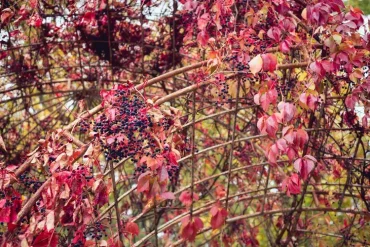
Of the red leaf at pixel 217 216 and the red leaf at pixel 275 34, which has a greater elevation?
the red leaf at pixel 275 34

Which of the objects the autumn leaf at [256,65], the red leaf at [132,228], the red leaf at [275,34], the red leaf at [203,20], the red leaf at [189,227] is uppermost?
the red leaf at [203,20]

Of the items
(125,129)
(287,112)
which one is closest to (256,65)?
(287,112)

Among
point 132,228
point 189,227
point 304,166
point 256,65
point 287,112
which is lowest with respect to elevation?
point 189,227

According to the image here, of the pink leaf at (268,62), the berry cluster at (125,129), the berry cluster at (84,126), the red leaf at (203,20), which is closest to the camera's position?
the berry cluster at (125,129)

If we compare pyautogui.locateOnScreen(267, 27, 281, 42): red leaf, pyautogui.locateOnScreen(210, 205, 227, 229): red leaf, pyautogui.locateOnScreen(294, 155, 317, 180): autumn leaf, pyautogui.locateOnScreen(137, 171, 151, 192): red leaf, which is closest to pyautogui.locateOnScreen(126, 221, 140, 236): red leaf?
pyautogui.locateOnScreen(137, 171, 151, 192): red leaf

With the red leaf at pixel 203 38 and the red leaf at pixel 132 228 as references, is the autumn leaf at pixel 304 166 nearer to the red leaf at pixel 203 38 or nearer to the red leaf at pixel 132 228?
the red leaf at pixel 132 228

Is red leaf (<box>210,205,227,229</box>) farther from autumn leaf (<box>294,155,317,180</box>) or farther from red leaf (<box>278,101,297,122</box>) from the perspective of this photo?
red leaf (<box>278,101,297,122</box>)

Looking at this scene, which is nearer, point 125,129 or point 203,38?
point 125,129

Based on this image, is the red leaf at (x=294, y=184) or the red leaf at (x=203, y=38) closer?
the red leaf at (x=294, y=184)

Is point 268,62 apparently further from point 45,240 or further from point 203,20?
point 45,240

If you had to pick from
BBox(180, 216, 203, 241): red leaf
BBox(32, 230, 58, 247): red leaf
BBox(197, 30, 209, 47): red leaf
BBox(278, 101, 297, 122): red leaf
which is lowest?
BBox(180, 216, 203, 241): red leaf

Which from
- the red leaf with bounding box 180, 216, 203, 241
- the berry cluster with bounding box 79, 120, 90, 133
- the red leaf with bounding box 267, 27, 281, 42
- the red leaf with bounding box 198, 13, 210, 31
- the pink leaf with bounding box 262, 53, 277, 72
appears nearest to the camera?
the berry cluster with bounding box 79, 120, 90, 133

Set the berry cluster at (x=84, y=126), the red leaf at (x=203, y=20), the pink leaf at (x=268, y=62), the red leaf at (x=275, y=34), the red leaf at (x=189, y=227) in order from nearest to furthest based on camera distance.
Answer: the berry cluster at (x=84, y=126) → the pink leaf at (x=268, y=62) → the red leaf at (x=275, y=34) → the red leaf at (x=189, y=227) → the red leaf at (x=203, y=20)

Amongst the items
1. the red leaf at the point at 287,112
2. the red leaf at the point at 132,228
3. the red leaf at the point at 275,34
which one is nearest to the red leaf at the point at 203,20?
the red leaf at the point at 275,34
